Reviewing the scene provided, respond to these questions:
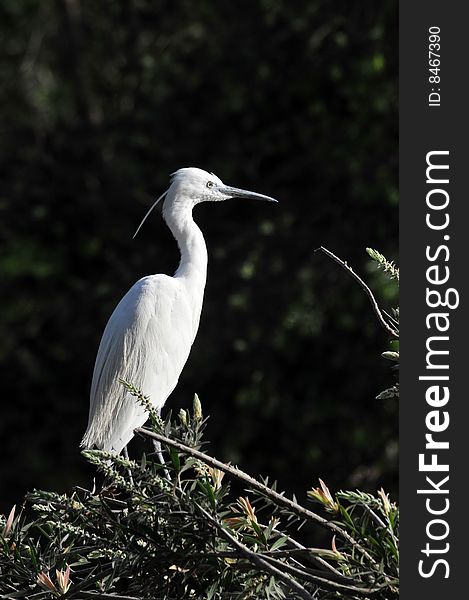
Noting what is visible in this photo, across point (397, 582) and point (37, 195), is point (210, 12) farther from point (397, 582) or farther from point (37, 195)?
point (397, 582)

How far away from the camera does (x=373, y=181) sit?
5191 millimetres

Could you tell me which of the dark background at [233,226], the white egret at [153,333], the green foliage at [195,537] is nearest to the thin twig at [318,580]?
the green foliage at [195,537]

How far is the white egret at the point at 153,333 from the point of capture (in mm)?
3080

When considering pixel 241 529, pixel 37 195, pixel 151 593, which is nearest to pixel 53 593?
pixel 151 593

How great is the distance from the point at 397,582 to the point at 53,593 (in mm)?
618

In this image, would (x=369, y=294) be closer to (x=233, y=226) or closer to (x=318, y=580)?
(x=318, y=580)

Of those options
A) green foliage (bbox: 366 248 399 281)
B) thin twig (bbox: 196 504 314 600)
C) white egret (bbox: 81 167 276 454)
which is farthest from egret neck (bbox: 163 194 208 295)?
thin twig (bbox: 196 504 314 600)

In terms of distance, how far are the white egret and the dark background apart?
1530 millimetres

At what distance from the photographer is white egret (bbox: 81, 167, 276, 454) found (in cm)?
308

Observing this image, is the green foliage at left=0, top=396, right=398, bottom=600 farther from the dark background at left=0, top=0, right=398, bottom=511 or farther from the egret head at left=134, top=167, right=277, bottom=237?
the dark background at left=0, top=0, right=398, bottom=511

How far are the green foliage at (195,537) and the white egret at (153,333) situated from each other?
938 millimetres

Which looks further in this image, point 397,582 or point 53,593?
point 53,593

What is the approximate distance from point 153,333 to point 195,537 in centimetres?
132

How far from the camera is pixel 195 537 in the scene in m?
1.90
